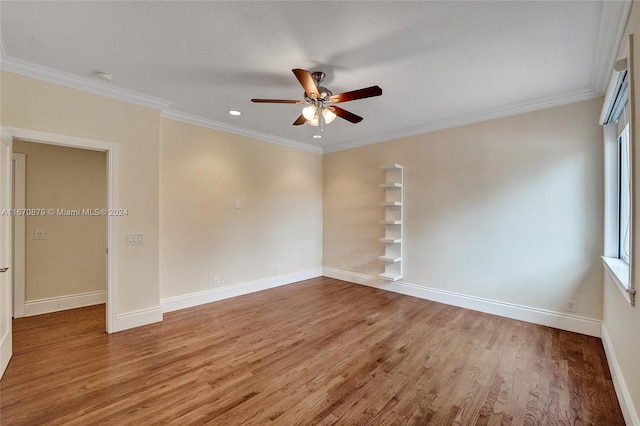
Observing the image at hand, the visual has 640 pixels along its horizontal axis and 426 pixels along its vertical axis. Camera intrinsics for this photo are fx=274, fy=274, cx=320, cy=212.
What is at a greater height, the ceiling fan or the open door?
the ceiling fan

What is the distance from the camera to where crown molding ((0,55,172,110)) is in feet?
8.30

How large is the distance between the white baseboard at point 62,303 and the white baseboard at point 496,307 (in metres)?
4.19

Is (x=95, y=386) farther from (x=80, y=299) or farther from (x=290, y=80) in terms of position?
(x=290, y=80)

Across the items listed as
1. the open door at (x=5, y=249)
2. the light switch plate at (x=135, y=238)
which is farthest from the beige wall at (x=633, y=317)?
the open door at (x=5, y=249)

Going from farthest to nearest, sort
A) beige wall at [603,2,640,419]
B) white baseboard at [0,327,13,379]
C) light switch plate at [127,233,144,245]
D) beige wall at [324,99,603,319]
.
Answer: light switch plate at [127,233,144,245]
beige wall at [324,99,603,319]
white baseboard at [0,327,13,379]
beige wall at [603,2,640,419]

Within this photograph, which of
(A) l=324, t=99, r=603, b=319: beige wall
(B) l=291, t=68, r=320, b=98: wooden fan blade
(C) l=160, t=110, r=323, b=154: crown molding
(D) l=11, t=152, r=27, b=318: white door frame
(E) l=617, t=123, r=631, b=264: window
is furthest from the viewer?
(C) l=160, t=110, r=323, b=154: crown molding

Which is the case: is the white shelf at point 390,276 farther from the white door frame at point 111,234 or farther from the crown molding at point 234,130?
the white door frame at point 111,234

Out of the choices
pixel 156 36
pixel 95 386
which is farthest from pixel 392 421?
pixel 156 36

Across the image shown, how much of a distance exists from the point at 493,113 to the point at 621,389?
306cm

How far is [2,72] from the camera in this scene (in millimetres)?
2512

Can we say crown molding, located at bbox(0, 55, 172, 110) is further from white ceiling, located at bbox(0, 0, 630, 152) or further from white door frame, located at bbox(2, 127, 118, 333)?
white door frame, located at bbox(2, 127, 118, 333)

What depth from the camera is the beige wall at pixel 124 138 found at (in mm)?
2656

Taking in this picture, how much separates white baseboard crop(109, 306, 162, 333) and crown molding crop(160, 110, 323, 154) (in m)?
2.50

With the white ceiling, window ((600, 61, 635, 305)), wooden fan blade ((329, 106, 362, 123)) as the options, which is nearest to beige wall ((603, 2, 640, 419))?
the white ceiling
